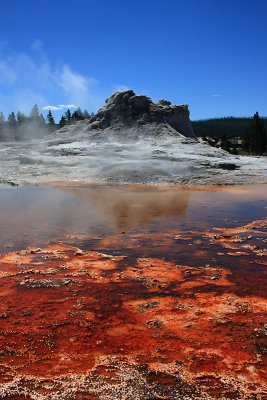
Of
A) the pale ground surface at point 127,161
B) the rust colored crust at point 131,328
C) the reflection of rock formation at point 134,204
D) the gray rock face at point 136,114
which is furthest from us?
the gray rock face at point 136,114

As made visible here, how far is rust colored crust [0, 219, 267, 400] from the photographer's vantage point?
244 centimetres

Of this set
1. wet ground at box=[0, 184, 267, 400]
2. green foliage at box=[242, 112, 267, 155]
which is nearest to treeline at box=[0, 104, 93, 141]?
green foliage at box=[242, 112, 267, 155]

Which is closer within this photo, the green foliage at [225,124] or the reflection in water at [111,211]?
the reflection in water at [111,211]

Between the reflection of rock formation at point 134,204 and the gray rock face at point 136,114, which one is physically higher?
the gray rock face at point 136,114

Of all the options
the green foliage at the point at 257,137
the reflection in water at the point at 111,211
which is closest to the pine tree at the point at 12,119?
the green foliage at the point at 257,137

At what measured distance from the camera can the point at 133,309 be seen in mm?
3479

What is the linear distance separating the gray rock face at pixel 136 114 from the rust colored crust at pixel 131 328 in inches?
662

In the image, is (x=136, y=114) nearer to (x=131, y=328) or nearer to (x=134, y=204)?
(x=134, y=204)

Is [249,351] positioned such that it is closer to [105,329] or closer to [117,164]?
[105,329]

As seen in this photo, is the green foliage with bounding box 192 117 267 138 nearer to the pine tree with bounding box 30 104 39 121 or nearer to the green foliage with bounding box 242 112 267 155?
the pine tree with bounding box 30 104 39 121

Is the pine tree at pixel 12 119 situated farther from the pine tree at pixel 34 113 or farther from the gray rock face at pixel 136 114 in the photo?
the gray rock face at pixel 136 114

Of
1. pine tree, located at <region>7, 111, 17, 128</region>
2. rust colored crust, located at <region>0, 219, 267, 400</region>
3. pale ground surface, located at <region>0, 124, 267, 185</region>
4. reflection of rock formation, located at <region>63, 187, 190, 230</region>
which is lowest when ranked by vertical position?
rust colored crust, located at <region>0, 219, 267, 400</region>

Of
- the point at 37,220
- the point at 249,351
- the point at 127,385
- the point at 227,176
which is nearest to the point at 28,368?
the point at 127,385

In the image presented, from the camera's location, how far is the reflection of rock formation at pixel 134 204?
7.52 meters
